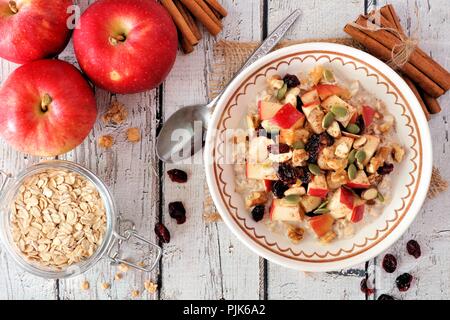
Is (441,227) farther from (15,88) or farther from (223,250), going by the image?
(15,88)

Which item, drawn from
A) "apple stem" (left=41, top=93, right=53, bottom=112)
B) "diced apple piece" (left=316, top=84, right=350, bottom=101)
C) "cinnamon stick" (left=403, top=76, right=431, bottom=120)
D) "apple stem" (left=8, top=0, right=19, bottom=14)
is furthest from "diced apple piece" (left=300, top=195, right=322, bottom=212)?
"apple stem" (left=8, top=0, right=19, bottom=14)

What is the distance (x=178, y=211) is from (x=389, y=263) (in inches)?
20.3

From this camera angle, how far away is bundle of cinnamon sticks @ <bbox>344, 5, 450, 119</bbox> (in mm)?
1316

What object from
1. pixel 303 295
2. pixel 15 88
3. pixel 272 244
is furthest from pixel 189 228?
pixel 15 88

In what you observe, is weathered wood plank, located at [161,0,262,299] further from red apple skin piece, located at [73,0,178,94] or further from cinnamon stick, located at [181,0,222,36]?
red apple skin piece, located at [73,0,178,94]

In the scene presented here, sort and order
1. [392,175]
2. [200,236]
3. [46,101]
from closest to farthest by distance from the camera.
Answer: [46,101] < [392,175] < [200,236]

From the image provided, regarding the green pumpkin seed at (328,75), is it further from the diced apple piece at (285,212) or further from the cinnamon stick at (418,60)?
the diced apple piece at (285,212)

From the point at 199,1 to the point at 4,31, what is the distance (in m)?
0.43

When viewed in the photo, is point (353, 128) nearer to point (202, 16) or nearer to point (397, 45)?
point (397, 45)

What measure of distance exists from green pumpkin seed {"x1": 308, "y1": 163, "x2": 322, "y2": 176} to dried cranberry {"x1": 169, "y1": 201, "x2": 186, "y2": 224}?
1.09 feet

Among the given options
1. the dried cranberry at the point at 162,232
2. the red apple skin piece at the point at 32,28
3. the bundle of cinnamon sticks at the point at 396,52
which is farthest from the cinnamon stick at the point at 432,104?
the red apple skin piece at the point at 32,28

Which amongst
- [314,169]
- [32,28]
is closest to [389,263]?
[314,169]

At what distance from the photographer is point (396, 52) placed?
132 centimetres

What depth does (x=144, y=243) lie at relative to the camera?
1389 millimetres
